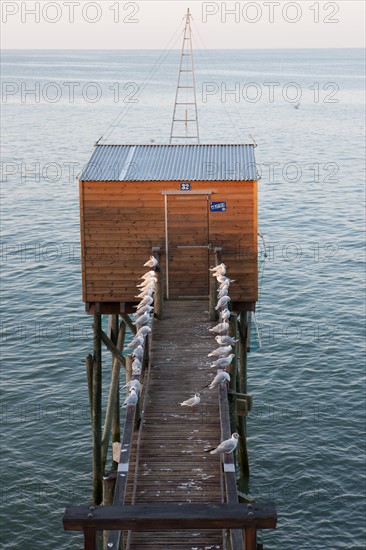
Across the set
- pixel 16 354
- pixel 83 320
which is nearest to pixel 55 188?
pixel 83 320

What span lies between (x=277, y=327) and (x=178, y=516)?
98.6 ft

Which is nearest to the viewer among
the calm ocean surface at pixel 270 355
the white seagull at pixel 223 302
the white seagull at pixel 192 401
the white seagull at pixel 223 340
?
the white seagull at pixel 192 401

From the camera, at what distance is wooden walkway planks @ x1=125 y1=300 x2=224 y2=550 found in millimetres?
16375

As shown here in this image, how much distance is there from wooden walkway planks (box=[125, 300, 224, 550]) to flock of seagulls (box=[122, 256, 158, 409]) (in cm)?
93

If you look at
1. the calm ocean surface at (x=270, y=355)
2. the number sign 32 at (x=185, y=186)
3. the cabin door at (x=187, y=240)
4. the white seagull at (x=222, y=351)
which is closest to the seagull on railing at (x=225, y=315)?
the white seagull at (x=222, y=351)

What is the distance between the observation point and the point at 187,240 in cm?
2719

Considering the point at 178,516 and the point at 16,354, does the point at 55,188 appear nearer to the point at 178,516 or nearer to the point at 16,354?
the point at 16,354

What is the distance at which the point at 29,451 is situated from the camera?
100ft

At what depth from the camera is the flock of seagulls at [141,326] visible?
1880cm

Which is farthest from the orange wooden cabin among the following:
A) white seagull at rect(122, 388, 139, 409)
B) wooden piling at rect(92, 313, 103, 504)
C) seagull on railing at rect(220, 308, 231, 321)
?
white seagull at rect(122, 388, 139, 409)

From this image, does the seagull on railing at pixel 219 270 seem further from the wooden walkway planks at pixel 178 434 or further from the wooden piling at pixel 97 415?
the wooden piling at pixel 97 415

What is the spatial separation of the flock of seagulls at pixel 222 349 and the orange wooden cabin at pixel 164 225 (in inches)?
48.1

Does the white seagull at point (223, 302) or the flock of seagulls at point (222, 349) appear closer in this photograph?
the flock of seagulls at point (222, 349)

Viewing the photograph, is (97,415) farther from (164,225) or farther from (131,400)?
(131,400)
